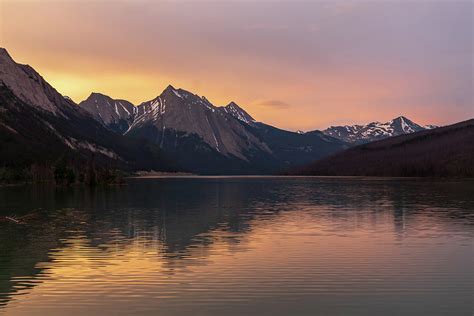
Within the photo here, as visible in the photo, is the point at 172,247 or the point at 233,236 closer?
the point at 172,247

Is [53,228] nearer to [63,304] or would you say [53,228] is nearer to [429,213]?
[63,304]

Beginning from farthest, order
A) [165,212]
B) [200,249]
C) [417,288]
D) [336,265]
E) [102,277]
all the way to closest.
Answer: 1. [165,212]
2. [200,249]
3. [336,265]
4. [102,277]
5. [417,288]

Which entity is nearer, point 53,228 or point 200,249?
point 200,249

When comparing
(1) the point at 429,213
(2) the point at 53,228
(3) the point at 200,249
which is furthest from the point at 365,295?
(1) the point at 429,213

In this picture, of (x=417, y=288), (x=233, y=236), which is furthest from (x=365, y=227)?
(x=417, y=288)

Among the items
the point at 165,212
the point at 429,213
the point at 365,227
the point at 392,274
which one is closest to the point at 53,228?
the point at 165,212

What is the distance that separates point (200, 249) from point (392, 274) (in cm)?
1862

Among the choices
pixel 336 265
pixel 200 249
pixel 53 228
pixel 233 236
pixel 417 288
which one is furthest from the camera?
pixel 53 228

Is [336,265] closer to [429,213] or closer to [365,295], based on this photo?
[365,295]

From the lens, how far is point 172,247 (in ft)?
173

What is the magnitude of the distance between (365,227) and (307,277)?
33.7 metres

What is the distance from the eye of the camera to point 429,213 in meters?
88.9

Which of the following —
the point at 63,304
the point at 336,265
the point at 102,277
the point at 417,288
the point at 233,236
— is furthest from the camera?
the point at 233,236

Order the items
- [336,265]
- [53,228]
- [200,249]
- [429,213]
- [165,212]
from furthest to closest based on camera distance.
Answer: [165,212] → [429,213] → [53,228] → [200,249] → [336,265]
